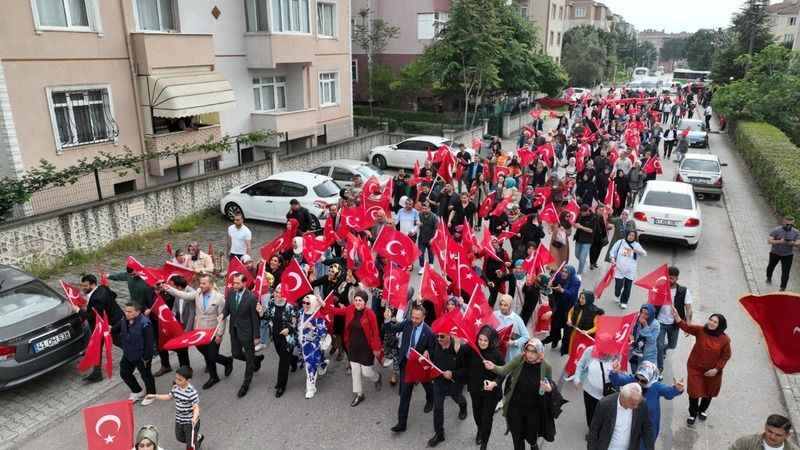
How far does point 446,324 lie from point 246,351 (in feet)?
9.81

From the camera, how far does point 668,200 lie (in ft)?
46.8

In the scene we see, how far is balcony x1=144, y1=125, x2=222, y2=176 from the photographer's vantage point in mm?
16781

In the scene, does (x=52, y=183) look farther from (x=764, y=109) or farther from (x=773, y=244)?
(x=764, y=109)

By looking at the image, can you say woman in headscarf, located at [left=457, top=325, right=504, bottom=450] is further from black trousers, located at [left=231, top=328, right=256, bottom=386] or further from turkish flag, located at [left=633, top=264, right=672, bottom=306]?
black trousers, located at [left=231, top=328, right=256, bottom=386]

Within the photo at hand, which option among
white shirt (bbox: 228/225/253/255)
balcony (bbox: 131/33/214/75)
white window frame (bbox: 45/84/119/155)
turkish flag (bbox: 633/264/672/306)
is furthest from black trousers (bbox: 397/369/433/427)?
balcony (bbox: 131/33/214/75)

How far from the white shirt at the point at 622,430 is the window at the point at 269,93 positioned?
19.2m


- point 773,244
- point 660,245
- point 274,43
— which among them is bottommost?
point 660,245

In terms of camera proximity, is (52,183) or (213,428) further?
(52,183)

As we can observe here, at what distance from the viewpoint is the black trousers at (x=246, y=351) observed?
798cm

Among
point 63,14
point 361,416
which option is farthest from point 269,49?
point 361,416

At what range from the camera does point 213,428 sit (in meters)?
7.44

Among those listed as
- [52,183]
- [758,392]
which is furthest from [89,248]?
[758,392]

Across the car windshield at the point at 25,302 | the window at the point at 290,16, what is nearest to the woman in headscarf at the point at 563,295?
the car windshield at the point at 25,302

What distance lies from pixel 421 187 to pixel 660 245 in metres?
6.29
